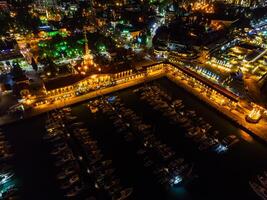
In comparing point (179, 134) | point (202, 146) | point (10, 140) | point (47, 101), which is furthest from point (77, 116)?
point (202, 146)

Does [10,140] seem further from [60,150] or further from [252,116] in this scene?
[252,116]

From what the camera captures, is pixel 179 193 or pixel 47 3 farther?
pixel 47 3

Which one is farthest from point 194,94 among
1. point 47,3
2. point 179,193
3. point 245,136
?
point 47,3

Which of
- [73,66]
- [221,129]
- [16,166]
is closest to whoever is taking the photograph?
[16,166]

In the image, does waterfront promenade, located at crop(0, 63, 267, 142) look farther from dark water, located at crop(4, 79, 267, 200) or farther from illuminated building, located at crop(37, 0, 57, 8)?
illuminated building, located at crop(37, 0, 57, 8)

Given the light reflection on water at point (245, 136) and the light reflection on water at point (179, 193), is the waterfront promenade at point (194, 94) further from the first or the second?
the light reflection on water at point (179, 193)

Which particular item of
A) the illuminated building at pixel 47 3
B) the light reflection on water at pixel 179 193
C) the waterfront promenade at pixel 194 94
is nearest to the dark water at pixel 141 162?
the light reflection on water at pixel 179 193

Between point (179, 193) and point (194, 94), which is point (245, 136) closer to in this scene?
point (194, 94)

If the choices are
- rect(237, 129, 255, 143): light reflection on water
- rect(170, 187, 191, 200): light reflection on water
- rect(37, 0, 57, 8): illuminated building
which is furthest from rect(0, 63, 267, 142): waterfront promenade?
rect(37, 0, 57, 8): illuminated building
